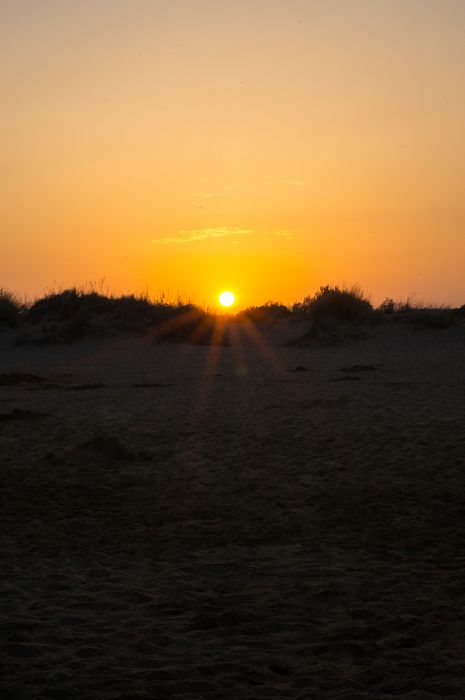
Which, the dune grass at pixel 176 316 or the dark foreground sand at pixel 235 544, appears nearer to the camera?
the dark foreground sand at pixel 235 544

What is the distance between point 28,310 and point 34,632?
1054 inches

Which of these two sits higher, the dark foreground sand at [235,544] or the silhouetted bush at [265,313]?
the silhouetted bush at [265,313]

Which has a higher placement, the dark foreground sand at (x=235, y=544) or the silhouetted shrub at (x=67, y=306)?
the silhouetted shrub at (x=67, y=306)

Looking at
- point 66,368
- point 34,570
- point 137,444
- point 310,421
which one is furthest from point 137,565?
point 66,368

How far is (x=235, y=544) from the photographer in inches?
254

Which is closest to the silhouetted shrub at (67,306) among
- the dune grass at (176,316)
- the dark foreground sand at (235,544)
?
the dune grass at (176,316)

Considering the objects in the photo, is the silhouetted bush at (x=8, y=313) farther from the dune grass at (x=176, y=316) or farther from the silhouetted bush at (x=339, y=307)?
the silhouetted bush at (x=339, y=307)

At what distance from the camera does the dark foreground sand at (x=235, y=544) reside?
414 cm

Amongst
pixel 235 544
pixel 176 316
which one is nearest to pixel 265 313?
pixel 176 316

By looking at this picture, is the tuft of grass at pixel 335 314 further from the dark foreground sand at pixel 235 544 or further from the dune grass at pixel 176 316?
the dark foreground sand at pixel 235 544

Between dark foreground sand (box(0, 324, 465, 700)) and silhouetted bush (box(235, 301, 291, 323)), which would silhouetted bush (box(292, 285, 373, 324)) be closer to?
silhouetted bush (box(235, 301, 291, 323))

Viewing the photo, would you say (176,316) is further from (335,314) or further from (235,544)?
(235,544)

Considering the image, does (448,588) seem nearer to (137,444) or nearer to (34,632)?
(34,632)

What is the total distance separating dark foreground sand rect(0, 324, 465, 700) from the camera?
13.6 ft
